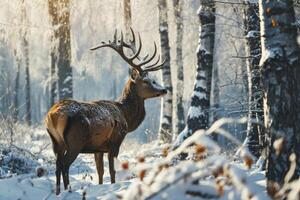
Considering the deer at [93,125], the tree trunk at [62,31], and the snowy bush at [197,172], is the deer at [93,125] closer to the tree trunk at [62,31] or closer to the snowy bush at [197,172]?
the snowy bush at [197,172]

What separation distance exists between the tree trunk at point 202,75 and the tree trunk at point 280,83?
6184 mm

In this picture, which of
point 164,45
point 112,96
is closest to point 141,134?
point 112,96

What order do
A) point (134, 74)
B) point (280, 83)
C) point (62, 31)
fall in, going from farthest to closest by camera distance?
point (62, 31) < point (134, 74) < point (280, 83)

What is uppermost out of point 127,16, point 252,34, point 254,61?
point 127,16

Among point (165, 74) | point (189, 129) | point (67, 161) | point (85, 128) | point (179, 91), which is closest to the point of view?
point (67, 161)

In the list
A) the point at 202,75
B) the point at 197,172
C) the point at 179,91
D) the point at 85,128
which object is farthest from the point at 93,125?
the point at 179,91

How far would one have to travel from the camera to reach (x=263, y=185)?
14.6ft

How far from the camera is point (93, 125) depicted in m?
8.55

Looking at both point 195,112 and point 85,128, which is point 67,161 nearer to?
point 85,128

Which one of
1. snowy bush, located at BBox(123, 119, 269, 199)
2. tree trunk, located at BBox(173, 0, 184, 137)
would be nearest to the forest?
snowy bush, located at BBox(123, 119, 269, 199)

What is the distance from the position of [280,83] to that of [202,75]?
6533 mm

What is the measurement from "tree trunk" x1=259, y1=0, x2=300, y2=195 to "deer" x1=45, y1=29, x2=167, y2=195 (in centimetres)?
340

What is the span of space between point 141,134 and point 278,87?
58.7m

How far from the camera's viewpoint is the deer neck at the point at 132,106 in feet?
34.2
